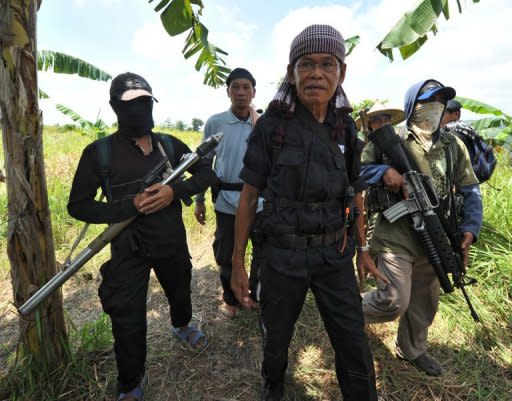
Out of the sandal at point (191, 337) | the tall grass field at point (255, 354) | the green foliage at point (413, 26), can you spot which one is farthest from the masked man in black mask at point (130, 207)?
the green foliage at point (413, 26)

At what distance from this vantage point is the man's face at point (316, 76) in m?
1.44

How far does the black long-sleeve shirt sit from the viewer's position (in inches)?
67.3

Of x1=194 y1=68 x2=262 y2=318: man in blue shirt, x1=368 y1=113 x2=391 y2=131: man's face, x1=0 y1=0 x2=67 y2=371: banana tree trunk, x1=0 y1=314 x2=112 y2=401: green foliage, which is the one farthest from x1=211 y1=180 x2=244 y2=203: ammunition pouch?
x1=368 y1=113 x2=391 y2=131: man's face

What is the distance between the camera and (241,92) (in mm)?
2604

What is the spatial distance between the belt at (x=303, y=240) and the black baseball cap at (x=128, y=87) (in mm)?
1135

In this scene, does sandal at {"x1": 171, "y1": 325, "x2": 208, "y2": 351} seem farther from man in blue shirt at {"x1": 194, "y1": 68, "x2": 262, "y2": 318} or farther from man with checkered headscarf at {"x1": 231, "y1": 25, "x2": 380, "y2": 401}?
man with checkered headscarf at {"x1": 231, "y1": 25, "x2": 380, "y2": 401}

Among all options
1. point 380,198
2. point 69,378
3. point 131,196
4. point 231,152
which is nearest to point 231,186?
point 231,152

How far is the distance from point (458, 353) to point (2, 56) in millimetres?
3478

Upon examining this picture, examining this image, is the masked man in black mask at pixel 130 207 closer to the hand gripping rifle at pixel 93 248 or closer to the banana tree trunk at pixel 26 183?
the hand gripping rifle at pixel 93 248

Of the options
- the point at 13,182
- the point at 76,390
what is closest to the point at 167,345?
the point at 76,390

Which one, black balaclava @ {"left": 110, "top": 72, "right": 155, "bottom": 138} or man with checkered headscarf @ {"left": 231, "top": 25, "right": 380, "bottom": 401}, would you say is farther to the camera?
black balaclava @ {"left": 110, "top": 72, "right": 155, "bottom": 138}

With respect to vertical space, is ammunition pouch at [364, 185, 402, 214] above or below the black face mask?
below

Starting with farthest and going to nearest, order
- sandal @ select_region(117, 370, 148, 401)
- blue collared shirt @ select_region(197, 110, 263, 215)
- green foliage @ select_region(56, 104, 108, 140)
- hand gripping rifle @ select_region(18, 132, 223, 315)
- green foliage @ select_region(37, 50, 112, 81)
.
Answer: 1. green foliage @ select_region(56, 104, 108, 140)
2. green foliage @ select_region(37, 50, 112, 81)
3. blue collared shirt @ select_region(197, 110, 263, 215)
4. sandal @ select_region(117, 370, 148, 401)
5. hand gripping rifle @ select_region(18, 132, 223, 315)

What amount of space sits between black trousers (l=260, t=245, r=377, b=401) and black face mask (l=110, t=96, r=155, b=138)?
1088mm
